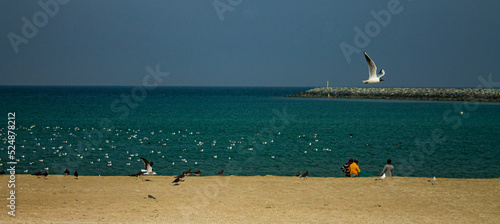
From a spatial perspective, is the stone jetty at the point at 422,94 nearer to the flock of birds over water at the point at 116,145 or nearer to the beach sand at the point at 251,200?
the flock of birds over water at the point at 116,145

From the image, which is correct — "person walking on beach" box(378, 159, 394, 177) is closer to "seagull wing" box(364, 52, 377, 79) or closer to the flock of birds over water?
"seagull wing" box(364, 52, 377, 79)

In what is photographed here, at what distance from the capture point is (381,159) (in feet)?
100

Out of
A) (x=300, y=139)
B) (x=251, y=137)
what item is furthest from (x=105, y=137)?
(x=300, y=139)

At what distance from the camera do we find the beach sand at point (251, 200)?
510 inches

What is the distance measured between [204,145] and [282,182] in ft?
60.7

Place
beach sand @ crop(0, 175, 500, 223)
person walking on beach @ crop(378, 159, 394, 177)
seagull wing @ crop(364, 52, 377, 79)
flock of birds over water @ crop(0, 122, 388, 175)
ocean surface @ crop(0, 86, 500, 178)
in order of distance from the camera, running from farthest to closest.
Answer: flock of birds over water @ crop(0, 122, 388, 175) < ocean surface @ crop(0, 86, 500, 178) < person walking on beach @ crop(378, 159, 394, 177) < seagull wing @ crop(364, 52, 377, 79) < beach sand @ crop(0, 175, 500, 223)

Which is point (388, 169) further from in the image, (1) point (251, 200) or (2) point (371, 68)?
(1) point (251, 200)

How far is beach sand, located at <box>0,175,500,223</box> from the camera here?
12.9m

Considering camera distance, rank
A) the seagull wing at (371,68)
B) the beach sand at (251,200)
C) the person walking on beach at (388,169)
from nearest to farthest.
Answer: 1. the beach sand at (251,200)
2. the seagull wing at (371,68)
3. the person walking on beach at (388,169)

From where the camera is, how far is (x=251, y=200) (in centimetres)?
1520

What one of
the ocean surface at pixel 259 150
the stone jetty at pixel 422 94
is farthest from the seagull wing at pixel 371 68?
the stone jetty at pixel 422 94

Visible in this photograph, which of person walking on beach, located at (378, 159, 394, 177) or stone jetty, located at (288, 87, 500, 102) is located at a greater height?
stone jetty, located at (288, 87, 500, 102)

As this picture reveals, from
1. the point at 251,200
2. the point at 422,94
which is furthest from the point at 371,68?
the point at 422,94

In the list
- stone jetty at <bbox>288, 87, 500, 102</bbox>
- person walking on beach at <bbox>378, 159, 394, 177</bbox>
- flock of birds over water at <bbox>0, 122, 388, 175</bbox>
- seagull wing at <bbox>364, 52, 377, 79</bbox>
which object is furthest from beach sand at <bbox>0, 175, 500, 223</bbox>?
stone jetty at <bbox>288, 87, 500, 102</bbox>
